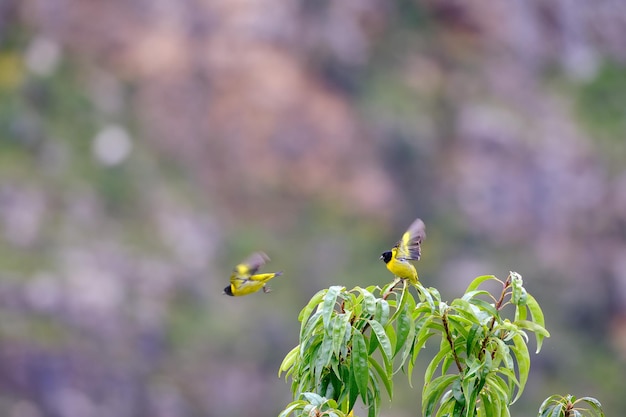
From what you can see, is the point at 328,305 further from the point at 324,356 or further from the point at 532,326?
the point at 532,326

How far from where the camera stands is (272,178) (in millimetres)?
26422

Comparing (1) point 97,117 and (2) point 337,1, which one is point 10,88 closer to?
(1) point 97,117

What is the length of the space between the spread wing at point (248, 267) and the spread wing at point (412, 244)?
3.06 feet

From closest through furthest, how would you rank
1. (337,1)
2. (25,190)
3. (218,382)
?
1. (218,382)
2. (25,190)
3. (337,1)

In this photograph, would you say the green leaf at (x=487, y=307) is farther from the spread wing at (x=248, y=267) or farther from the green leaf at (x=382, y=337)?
the spread wing at (x=248, y=267)

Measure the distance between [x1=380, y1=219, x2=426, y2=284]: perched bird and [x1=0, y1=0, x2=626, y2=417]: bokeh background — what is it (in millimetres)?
17206

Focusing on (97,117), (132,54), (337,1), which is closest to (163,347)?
(97,117)

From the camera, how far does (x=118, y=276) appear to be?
22.0 meters

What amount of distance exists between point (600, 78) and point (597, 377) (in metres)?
11.0

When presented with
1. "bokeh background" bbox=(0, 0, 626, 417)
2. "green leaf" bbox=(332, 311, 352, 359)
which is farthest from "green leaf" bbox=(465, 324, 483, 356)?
"bokeh background" bbox=(0, 0, 626, 417)

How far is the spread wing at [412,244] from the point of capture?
3820 mm

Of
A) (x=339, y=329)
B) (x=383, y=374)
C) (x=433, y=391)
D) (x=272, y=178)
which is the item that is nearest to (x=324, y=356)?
(x=339, y=329)

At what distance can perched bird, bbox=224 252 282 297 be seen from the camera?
185 inches

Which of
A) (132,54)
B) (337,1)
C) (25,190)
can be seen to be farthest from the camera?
(337,1)
